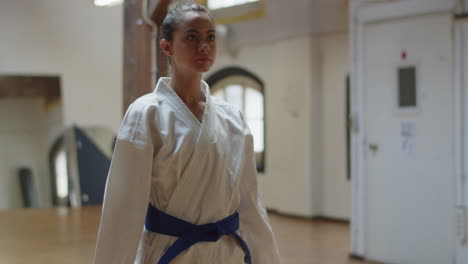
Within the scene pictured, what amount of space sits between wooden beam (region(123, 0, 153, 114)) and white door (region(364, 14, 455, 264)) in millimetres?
1887

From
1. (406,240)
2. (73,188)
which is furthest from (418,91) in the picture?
(73,188)

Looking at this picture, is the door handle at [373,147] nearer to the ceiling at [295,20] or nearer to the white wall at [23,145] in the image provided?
the ceiling at [295,20]

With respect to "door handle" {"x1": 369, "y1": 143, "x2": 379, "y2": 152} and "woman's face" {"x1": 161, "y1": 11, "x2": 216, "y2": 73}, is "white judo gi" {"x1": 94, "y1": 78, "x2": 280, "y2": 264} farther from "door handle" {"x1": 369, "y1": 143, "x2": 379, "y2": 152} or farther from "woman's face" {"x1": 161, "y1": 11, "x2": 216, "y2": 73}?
"door handle" {"x1": 369, "y1": 143, "x2": 379, "y2": 152}

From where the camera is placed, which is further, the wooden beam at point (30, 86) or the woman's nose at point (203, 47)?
the wooden beam at point (30, 86)

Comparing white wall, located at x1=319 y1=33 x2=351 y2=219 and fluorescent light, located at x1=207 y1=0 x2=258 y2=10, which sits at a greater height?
fluorescent light, located at x1=207 y1=0 x2=258 y2=10

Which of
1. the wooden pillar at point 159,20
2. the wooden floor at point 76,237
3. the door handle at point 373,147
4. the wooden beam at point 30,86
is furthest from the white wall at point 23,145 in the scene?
the wooden pillar at point 159,20

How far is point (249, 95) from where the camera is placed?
7.81 m

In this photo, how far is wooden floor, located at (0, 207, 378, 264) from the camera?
474cm

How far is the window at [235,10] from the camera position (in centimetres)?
731

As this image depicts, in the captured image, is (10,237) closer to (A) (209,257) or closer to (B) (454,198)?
(B) (454,198)

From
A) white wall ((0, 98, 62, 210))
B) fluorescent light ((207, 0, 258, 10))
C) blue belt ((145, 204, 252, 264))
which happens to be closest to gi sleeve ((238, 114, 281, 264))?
blue belt ((145, 204, 252, 264))

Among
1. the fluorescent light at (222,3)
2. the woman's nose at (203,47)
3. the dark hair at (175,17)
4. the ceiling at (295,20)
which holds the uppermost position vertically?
the fluorescent light at (222,3)

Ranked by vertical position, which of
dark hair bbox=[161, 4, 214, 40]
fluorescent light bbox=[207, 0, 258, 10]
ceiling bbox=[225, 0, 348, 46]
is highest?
fluorescent light bbox=[207, 0, 258, 10]

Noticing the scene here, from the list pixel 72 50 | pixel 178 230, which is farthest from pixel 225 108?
pixel 72 50
